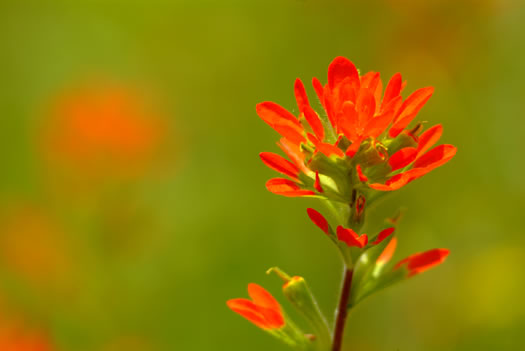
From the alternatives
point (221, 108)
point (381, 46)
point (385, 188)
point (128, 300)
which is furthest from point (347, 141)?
point (221, 108)

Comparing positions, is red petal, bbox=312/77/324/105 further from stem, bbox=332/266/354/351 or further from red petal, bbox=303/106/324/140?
stem, bbox=332/266/354/351

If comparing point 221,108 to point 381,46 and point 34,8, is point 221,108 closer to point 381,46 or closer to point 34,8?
point 381,46

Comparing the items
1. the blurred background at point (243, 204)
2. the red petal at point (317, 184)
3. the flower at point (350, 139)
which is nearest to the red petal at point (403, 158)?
the flower at point (350, 139)

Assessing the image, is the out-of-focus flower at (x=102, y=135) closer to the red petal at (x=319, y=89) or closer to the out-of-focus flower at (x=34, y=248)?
the out-of-focus flower at (x=34, y=248)

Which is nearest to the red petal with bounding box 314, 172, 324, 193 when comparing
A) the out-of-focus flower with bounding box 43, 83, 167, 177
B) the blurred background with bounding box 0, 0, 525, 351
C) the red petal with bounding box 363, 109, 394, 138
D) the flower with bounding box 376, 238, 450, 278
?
the red petal with bounding box 363, 109, 394, 138

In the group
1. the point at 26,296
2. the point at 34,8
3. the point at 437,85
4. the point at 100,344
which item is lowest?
the point at 100,344
